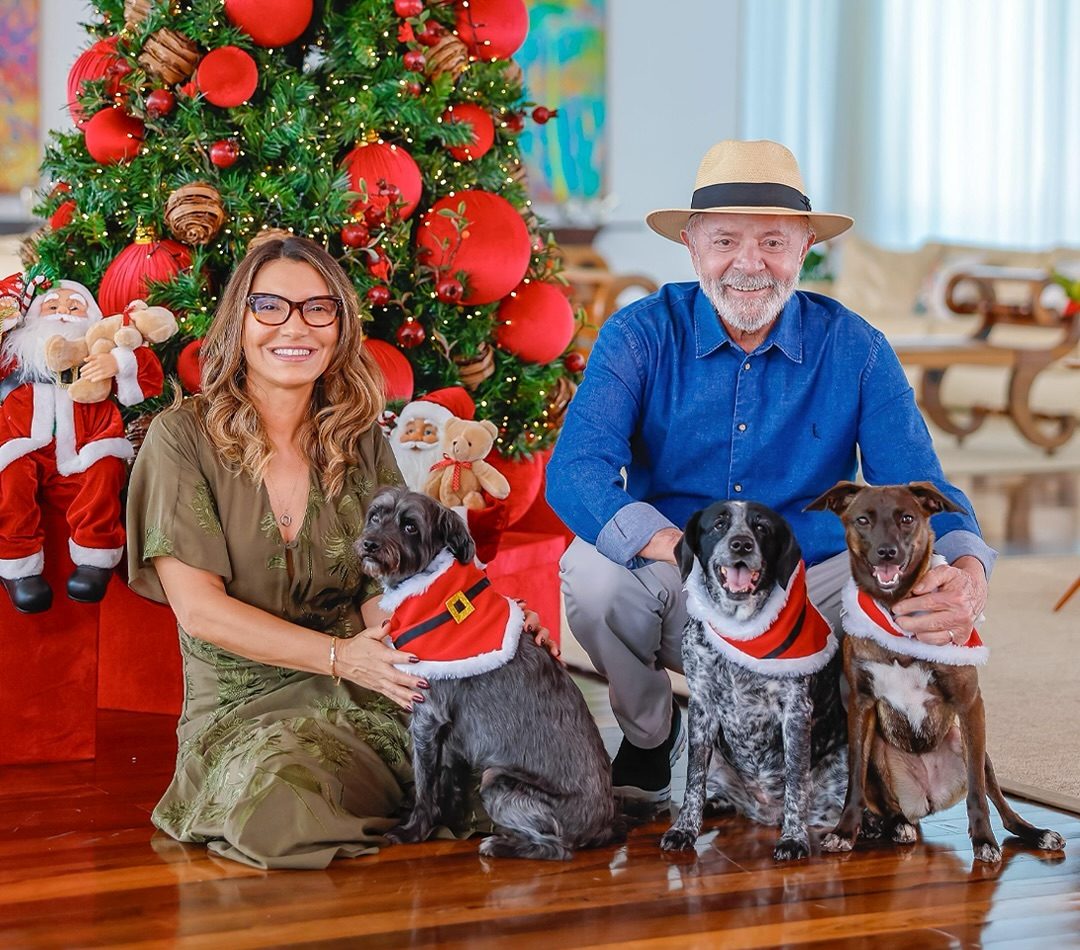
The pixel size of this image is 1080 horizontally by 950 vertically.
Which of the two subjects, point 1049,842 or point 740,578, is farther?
point 1049,842

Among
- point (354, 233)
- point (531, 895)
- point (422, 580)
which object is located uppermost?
point (354, 233)

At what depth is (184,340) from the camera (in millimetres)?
3332

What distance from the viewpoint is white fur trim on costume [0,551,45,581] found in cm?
287

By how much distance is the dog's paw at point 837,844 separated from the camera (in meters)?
2.50

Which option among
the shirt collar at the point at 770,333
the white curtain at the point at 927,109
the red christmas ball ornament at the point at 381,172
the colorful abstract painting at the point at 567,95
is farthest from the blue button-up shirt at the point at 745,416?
the white curtain at the point at 927,109

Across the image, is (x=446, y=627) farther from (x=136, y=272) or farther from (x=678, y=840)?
(x=136, y=272)

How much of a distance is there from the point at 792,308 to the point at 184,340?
53.1 inches

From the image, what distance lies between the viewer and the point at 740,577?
2400 mm

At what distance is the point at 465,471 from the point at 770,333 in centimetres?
80

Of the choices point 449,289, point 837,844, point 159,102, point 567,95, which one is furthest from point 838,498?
point 567,95

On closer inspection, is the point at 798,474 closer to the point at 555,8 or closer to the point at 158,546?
the point at 158,546

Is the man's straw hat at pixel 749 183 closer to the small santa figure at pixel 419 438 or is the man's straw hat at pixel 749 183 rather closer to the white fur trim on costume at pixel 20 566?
the small santa figure at pixel 419 438

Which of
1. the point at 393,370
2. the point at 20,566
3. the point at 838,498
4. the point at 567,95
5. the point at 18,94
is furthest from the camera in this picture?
the point at 567,95

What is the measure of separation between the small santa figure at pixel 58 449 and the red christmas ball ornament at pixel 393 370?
22.0 inches
